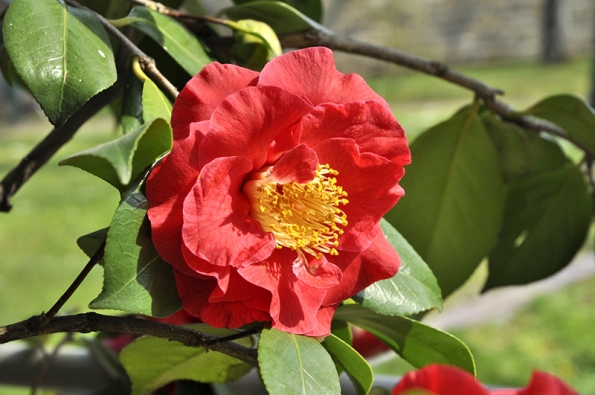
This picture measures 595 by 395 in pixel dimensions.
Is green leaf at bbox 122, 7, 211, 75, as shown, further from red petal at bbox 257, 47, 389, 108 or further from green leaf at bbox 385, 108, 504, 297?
green leaf at bbox 385, 108, 504, 297

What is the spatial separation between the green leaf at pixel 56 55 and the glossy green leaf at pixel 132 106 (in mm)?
41

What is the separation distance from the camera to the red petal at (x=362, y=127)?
0.35 meters

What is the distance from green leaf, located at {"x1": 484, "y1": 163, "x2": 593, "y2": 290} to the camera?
63 cm

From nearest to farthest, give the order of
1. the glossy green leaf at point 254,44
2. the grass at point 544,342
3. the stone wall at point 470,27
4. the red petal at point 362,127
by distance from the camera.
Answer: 1. the red petal at point 362,127
2. the glossy green leaf at point 254,44
3. the grass at point 544,342
4. the stone wall at point 470,27

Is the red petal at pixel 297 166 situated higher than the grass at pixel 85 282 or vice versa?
the red petal at pixel 297 166

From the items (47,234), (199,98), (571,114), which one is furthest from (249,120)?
(47,234)

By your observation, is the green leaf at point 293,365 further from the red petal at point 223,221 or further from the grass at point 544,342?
the grass at point 544,342

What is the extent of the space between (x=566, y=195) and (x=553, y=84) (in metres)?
6.61

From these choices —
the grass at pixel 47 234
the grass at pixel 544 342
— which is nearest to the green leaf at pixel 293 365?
the grass at pixel 544 342

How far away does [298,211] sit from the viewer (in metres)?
0.38

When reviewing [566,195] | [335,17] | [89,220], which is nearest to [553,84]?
[335,17]

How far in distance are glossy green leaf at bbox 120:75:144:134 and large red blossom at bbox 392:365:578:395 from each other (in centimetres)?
22

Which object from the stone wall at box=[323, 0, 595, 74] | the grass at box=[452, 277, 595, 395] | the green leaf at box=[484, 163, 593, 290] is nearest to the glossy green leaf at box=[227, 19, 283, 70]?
the green leaf at box=[484, 163, 593, 290]

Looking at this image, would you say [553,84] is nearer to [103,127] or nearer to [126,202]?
[103,127]
